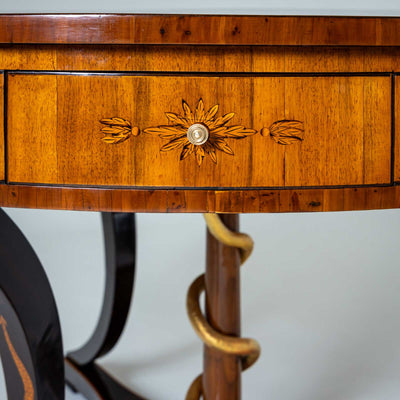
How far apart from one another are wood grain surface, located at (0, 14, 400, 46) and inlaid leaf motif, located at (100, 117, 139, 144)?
81mm

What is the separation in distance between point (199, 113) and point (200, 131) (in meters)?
0.02

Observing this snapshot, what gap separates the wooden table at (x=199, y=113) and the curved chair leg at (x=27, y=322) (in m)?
0.10

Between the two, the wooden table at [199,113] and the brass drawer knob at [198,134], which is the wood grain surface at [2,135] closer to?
the wooden table at [199,113]

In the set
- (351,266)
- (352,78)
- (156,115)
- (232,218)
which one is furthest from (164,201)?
(351,266)

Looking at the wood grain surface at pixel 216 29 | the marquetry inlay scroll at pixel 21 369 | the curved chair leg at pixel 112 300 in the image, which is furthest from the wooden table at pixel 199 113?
the curved chair leg at pixel 112 300

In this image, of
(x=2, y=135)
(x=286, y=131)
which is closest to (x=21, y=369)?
(x=2, y=135)

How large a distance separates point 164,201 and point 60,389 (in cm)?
30

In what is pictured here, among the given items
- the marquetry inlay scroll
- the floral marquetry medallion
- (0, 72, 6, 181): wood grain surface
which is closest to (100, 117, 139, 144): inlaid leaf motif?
the floral marquetry medallion

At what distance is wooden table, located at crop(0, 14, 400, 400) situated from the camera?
684mm

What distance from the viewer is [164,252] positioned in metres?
2.15

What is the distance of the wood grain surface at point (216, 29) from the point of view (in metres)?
0.67

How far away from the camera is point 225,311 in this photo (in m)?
1.06

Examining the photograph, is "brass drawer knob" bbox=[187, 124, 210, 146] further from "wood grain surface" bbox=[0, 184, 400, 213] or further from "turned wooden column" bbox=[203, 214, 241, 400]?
"turned wooden column" bbox=[203, 214, 241, 400]

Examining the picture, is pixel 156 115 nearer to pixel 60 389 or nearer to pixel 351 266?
pixel 60 389
